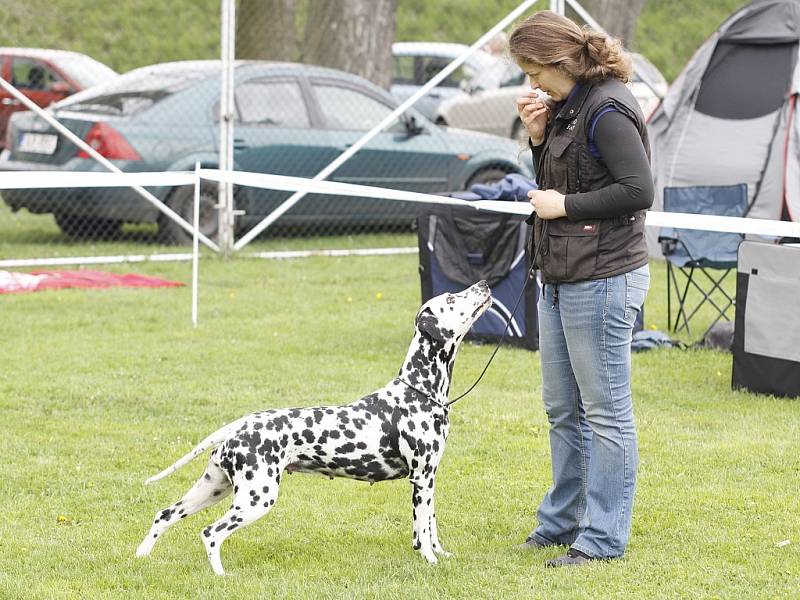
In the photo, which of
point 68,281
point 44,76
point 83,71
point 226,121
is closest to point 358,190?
point 68,281

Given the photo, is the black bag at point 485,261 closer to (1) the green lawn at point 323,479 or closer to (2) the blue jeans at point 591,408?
(1) the green lawn at point 323,479

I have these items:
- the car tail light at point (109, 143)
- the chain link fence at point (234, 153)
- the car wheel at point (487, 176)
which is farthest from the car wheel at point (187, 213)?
the car wheel at point (487, 176)

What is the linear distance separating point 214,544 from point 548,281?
54.3 inches

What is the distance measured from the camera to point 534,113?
410 cm

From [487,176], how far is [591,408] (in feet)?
29.8

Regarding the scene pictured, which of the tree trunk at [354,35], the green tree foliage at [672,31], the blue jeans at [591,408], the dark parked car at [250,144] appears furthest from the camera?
the green tree foliage at [672,31]

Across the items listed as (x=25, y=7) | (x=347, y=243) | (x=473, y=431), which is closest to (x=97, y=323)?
(x=473, y=431)

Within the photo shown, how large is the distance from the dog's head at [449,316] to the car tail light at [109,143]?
24.5 ft

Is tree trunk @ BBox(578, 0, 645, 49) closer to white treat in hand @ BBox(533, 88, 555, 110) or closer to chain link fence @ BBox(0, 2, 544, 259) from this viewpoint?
chain link fence @ BBox(0, 2, 544, 259)

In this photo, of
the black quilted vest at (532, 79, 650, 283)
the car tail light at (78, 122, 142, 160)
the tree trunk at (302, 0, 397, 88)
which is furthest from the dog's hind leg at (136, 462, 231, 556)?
the tree trunk at (302, 0, 397, 88)

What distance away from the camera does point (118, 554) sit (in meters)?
4.32

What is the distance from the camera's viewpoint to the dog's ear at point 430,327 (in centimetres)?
417

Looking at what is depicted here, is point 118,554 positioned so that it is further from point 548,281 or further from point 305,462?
point 548,281

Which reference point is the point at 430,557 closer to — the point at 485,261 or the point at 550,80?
the point at 550,80
